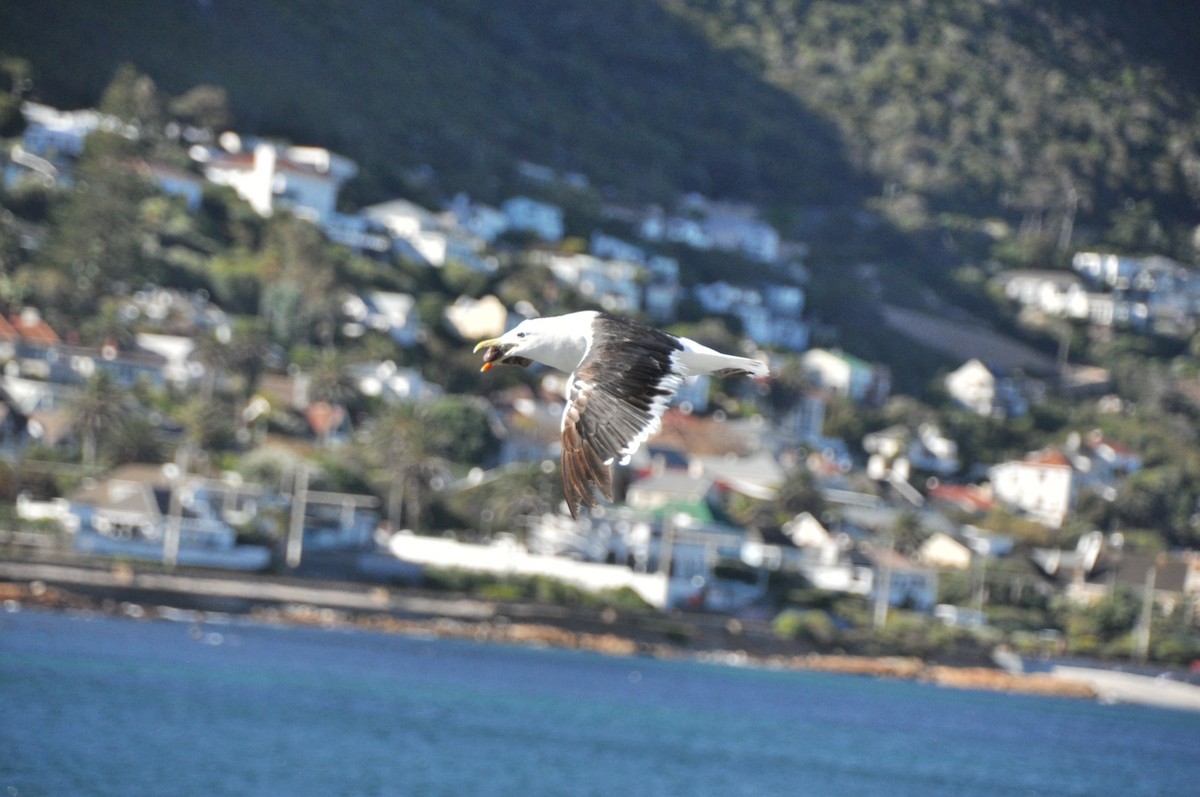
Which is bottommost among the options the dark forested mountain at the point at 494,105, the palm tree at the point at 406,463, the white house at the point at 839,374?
the palm tree at the point at 406,463

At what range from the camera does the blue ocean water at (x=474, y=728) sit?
125 ft

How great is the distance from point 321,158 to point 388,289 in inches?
621

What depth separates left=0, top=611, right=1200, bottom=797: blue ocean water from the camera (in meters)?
38.2

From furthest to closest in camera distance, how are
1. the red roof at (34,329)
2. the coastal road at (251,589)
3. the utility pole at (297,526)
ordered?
the red roof at (34,329)
the utility pole at (297,526)
the coastal road at (251,589)

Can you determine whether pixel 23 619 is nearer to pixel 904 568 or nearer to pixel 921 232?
pixel 904 568

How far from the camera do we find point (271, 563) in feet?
216

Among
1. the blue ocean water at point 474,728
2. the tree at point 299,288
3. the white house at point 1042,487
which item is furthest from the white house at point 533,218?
the blue ocean water at point 474,728

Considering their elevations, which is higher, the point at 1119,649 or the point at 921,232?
the point at 921,232

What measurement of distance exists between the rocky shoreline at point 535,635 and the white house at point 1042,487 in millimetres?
35584

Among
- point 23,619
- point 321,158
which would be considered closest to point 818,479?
point 321,158

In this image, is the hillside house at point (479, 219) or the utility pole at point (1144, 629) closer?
the utility pole at point (1144, 629)

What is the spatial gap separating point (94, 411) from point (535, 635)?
55.8 ft

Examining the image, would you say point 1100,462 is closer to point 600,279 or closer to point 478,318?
point 600,279

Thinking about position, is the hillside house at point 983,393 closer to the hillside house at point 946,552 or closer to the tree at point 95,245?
the hillside house at point 946,552
